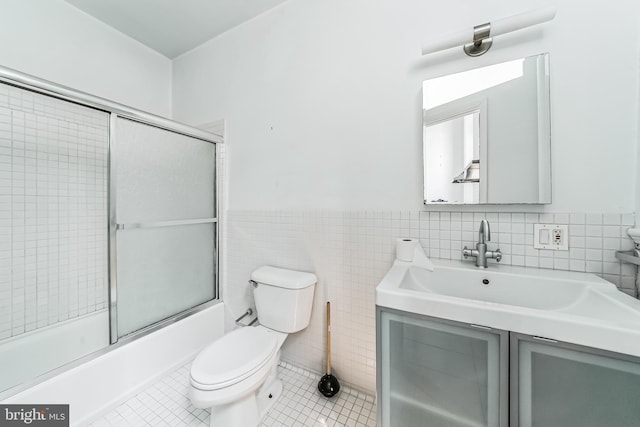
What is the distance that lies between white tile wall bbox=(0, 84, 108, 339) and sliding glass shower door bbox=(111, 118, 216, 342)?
0.73 feet

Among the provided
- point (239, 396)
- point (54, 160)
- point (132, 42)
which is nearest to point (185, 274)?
point (239, 396)

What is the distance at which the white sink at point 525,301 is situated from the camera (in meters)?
0.63

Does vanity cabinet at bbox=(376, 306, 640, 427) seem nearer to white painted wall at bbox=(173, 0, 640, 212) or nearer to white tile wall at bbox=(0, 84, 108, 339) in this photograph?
white painted wall at bbox=(173, 0, 640, 212)

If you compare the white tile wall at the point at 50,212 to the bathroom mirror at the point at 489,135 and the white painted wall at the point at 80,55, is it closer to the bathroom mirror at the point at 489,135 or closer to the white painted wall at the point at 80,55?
the white painted wall at the point at 80,55

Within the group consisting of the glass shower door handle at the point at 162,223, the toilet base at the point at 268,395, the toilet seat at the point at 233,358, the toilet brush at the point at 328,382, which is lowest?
the toilet base at the point at 268,395

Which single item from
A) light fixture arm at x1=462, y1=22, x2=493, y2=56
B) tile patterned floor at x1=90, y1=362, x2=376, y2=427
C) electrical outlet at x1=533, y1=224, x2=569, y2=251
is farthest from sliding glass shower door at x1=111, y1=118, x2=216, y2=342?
electrical outlet at x1=533, y1=224, x2=569, y2=251

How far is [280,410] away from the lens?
1.31 m

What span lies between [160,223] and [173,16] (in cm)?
147

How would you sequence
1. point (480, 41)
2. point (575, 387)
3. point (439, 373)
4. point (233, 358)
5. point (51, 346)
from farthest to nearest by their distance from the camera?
point (51, 346)
point (233, 358)
point (480, 41)
point (439, 373)
point (575, 387)

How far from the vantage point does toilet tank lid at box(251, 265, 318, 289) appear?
4.66 ft

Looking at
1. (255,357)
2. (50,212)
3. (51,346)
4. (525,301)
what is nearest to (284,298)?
(255,357)

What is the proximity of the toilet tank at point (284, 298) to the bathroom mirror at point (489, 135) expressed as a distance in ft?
2.76

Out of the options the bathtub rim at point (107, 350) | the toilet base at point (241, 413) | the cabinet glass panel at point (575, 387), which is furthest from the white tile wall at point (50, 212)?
the cabinet glass panel at point (575, 387)

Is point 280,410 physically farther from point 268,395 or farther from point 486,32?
point 486,32
